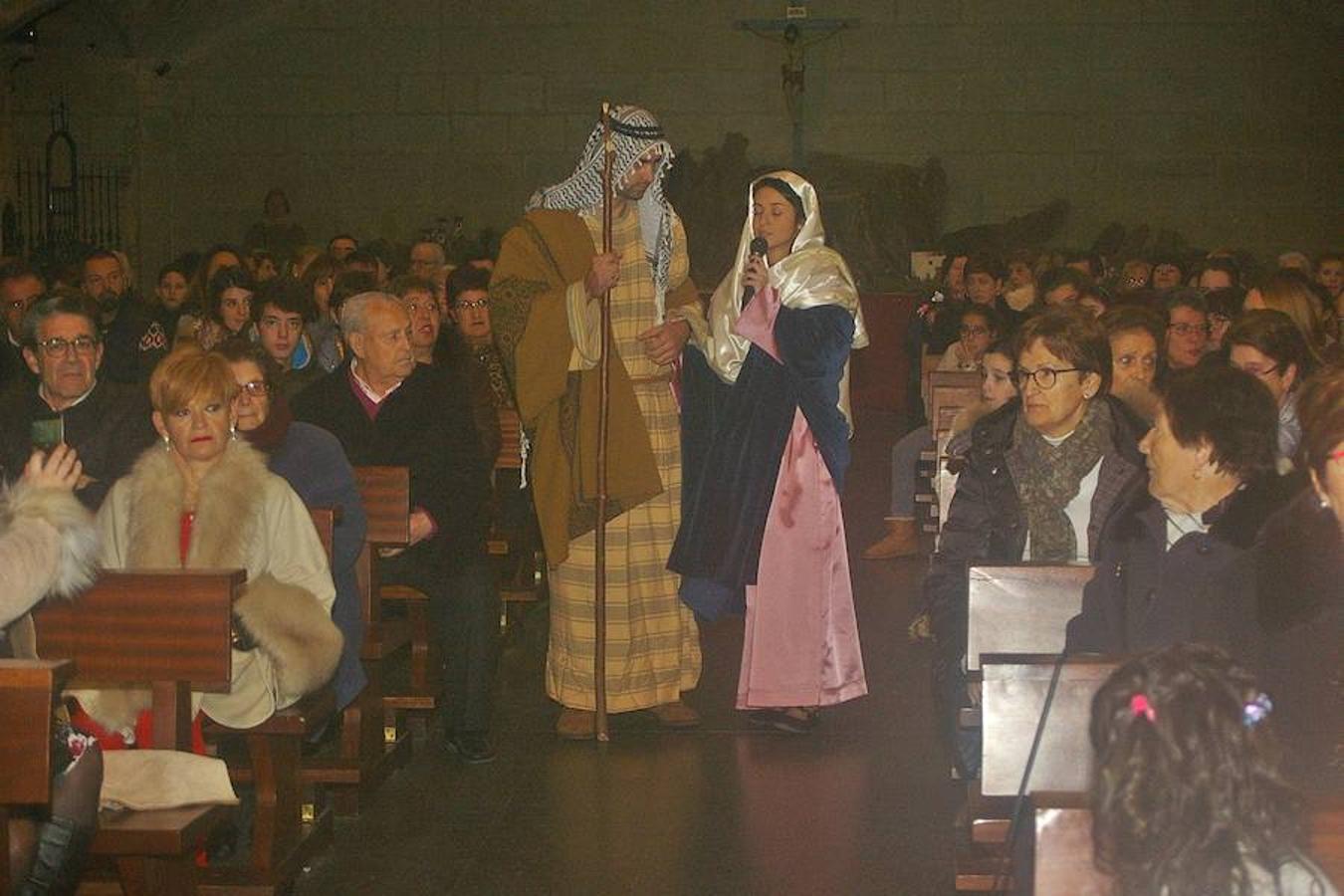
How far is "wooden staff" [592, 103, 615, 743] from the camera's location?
20.8 feet

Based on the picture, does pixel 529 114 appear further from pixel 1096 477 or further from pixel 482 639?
pixel 1096 477

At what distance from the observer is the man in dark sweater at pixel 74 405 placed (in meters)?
5.77

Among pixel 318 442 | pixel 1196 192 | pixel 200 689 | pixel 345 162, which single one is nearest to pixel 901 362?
pixel 1196 192

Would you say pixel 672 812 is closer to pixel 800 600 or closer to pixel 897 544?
pixel 800 600

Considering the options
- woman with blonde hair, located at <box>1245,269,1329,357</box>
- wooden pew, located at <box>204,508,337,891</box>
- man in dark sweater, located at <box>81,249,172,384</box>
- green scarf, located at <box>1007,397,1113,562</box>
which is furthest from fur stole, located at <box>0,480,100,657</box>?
man in dark sweater, located at <box>81,249,172,384</box>

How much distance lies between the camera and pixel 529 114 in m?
19.1

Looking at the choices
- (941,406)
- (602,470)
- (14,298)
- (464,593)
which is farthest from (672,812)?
(14,298)

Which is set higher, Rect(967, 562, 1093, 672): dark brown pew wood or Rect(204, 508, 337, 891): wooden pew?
Rect(967, 562, 1093, 672): dark brown pew wood

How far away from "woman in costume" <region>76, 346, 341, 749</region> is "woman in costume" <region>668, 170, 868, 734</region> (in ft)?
6.23

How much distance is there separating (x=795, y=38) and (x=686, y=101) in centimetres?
117

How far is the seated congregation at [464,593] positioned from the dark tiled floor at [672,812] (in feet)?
0.63

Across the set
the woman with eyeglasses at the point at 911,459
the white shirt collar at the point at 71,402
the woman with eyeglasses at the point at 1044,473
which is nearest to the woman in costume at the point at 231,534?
the white shirt collar at the point at 71,402

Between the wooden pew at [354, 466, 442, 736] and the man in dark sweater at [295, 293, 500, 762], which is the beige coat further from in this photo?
the man in dark sweater at [295, 293, 500, 762]

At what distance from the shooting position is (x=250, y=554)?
4750 mm
